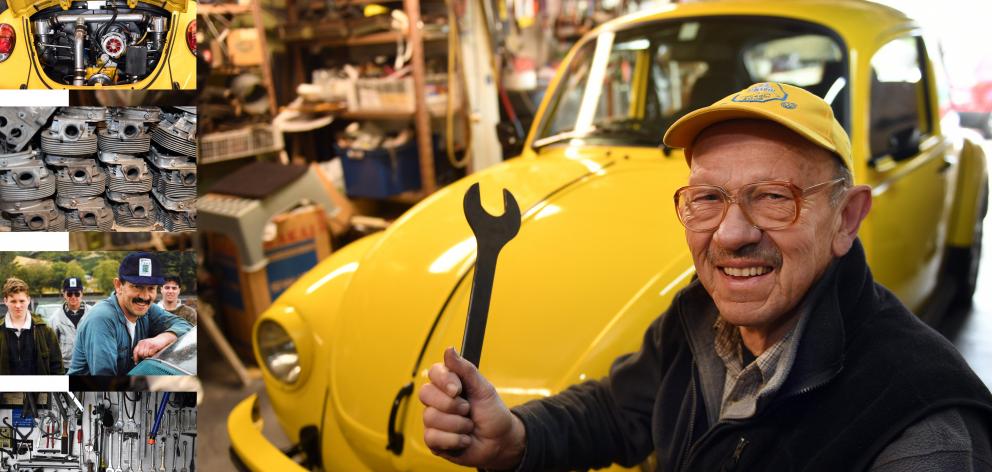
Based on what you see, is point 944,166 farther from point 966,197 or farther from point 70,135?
point 70,135

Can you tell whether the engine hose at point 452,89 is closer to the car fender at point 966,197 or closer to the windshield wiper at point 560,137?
the windshield wiper at point 560,137

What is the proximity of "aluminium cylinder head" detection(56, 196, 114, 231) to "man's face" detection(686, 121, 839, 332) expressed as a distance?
0.86 metres

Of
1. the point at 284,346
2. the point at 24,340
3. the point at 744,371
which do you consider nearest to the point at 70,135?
the point at 24,340

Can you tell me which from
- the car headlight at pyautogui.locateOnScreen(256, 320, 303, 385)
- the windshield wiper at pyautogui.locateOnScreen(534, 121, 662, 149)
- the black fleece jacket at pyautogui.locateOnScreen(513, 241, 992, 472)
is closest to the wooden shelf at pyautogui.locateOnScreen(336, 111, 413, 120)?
the windshield wiper at pyautogui.locateOnScreen(534, 121, 662, 149)

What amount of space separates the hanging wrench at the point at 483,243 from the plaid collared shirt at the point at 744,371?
47cm

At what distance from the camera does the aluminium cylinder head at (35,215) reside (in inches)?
40.3

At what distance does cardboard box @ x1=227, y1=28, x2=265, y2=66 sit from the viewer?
15.1 feet

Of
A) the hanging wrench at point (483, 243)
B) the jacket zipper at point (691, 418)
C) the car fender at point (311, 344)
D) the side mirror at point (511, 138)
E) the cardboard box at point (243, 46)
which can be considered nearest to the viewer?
the hanging wrench at point (483, 243)

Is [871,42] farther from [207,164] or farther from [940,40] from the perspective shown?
[207,164]

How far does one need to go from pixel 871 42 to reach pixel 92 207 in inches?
88.8

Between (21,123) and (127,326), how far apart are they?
0.99 ft

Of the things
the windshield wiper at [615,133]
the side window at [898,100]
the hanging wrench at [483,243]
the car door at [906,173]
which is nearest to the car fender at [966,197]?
the car door at [906,173]

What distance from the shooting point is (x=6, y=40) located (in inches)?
39.8

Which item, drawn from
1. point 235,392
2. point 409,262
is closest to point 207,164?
point 235,392
